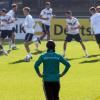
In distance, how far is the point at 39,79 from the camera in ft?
56.4

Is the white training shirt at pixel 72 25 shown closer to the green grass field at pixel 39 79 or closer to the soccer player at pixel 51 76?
the green grass field at pixel 39 79

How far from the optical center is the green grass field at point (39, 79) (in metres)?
14.5

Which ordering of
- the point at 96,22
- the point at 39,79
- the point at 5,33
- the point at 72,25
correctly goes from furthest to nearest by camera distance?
the point at 5,33 < the point at 72,25 < the point at 96,22 < the point at 39,79

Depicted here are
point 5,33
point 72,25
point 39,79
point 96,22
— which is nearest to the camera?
point 39,79

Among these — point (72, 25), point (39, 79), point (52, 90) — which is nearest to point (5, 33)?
point (72, 25)

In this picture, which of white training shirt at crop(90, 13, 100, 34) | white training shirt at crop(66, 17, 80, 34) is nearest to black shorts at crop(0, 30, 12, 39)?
white training shirt at crop(66, 17, 80, 34)

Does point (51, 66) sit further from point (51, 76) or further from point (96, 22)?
point (96, 22)

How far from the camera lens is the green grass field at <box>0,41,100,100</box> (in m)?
14.5

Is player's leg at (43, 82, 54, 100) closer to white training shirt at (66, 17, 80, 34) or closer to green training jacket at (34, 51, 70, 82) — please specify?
green training jacket at (34, 51, 70, 82)

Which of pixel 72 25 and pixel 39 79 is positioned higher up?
pixel 72 25

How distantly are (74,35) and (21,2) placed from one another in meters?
16.5

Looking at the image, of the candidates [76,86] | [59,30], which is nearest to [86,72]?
[76,86]

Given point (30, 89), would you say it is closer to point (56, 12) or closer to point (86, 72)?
point (86, 72)

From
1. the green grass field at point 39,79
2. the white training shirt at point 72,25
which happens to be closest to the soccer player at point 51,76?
the green grass field at point 39,79
